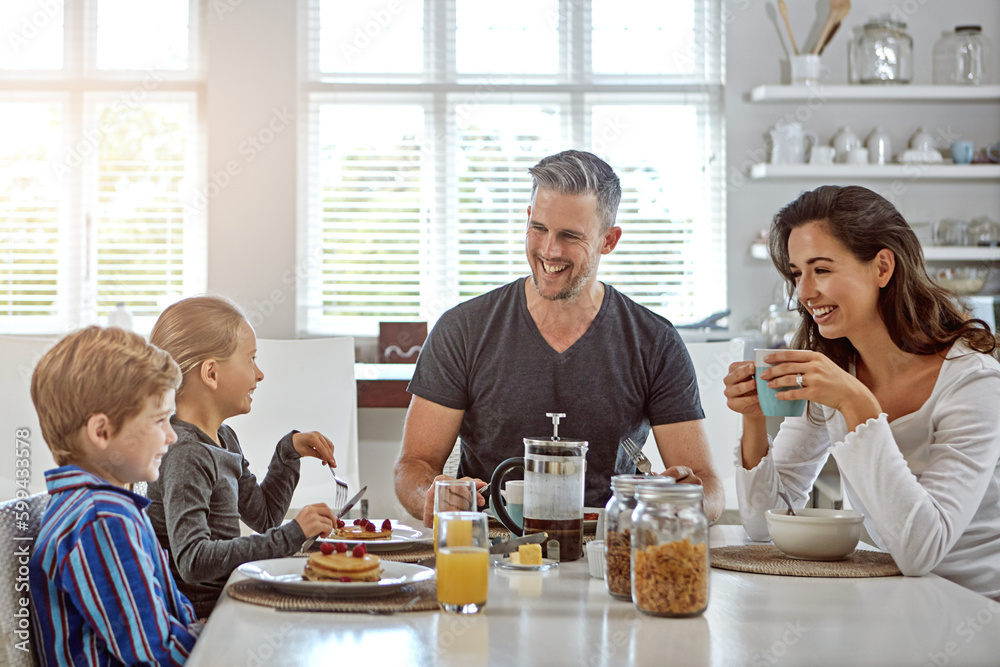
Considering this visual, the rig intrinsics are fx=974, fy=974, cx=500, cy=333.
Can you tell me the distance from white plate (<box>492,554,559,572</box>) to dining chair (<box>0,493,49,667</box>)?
561mm

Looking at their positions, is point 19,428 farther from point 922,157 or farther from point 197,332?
point 922,157

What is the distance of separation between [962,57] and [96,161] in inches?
154

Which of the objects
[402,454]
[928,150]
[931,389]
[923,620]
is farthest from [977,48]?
[923,620]

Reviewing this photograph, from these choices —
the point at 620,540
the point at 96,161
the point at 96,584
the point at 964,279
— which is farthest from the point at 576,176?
the point at 96,161

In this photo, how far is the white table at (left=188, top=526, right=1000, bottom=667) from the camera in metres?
0.90

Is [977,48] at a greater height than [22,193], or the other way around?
[977,48]

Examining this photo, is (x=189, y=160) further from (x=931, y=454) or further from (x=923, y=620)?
(x=923, y=620)

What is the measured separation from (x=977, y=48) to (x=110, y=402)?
167 inches

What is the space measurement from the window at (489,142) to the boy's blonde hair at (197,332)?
2839mm

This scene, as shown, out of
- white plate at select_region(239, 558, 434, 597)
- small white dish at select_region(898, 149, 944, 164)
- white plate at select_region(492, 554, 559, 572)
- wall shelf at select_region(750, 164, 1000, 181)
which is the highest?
small white dish at select_region(898, 149, 944, 164)

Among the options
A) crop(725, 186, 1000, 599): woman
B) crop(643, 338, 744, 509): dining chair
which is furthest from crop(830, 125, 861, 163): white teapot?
crop(725, 186, 1000, 599): woman

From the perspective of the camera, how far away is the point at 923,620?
3.43 ft

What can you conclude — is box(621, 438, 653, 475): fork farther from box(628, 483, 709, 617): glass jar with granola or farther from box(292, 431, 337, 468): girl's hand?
box(292, 431, 337, 468): girl's hand

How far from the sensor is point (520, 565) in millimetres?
1259
